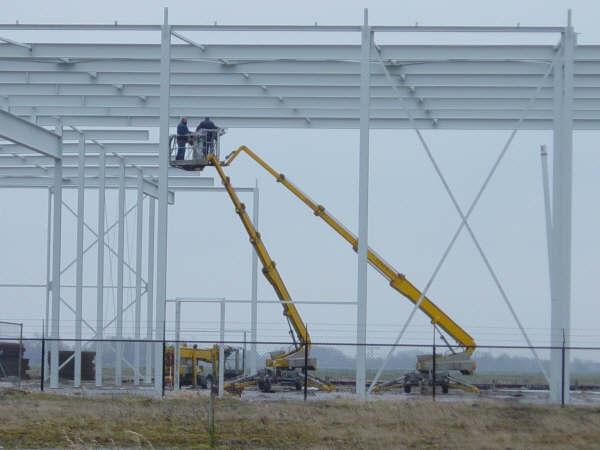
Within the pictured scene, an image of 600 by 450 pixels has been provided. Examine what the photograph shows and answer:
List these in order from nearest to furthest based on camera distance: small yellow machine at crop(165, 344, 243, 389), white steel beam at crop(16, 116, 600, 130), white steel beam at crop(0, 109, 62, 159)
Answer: white steel beam at crop(0, 109, 62, 159) → white steel beam at crop(16, 116, 600, 130) → small yellow machine at crop(165, 344, 243, 389)

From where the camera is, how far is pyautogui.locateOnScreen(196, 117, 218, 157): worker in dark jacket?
3588cm

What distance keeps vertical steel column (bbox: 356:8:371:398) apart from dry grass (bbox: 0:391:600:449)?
A: 1.66 m

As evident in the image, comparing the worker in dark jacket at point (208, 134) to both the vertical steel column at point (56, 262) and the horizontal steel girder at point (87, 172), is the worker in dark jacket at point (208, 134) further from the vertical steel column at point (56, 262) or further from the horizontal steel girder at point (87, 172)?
the horizontal steel girder at point (87, 172)

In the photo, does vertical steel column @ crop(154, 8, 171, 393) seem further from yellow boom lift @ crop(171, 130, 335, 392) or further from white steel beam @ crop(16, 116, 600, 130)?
white steel beam @ crop(16, 116, 600, 130)

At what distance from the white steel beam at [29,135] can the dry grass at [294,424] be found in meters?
6.40

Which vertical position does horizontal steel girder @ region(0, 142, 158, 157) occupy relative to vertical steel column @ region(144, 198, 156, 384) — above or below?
above

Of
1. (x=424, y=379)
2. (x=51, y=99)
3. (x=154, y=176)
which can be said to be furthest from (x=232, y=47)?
(x=154, y=176)

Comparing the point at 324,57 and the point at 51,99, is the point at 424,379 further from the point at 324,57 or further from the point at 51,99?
the point at 51,99

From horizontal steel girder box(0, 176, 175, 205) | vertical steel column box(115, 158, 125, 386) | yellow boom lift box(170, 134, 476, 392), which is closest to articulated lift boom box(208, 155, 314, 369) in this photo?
yellow boom lift box(170, 134, 476, 392)

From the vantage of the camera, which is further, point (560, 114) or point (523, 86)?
point (523, 86)

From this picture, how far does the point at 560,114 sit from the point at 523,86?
2476 millimetres

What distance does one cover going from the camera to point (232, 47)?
107 ft

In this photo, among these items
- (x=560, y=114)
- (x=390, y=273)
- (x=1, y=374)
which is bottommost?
(x=1, y=374)

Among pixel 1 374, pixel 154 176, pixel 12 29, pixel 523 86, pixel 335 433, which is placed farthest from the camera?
pixel 154 176
